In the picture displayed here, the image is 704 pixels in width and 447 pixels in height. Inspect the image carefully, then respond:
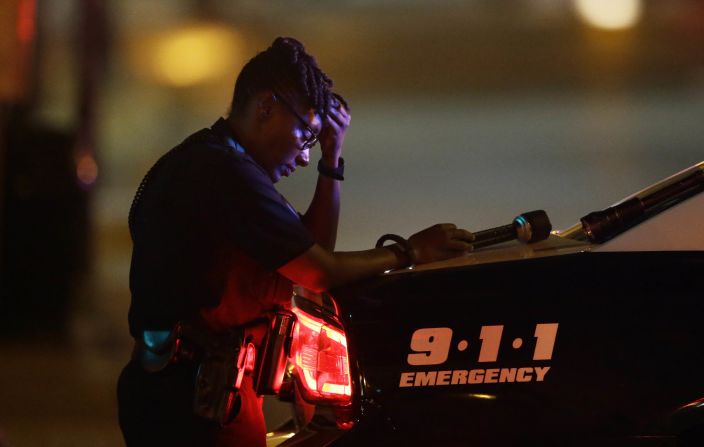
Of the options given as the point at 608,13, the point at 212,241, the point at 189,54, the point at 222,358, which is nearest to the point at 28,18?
the point at 189,54

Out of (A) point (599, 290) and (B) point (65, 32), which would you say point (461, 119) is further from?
(A) point (599, 290)

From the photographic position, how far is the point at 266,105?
219cm

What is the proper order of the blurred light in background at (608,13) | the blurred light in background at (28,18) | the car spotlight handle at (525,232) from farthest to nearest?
1. the blurred light in background at (608,13)
2. the blurred light in background at (28,18)
3. the car spotlight handle at (525,232)

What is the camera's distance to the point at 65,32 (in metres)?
5.83

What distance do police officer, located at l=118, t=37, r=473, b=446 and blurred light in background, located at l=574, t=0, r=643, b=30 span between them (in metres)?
3.90

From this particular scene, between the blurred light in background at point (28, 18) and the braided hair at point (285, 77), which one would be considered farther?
the blurred light in background at point (28, 18)

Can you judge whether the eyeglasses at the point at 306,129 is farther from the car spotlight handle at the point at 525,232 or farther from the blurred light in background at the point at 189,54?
the blurred light in background at the point at 189,54

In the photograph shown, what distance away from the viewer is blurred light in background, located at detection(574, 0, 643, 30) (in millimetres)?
5543

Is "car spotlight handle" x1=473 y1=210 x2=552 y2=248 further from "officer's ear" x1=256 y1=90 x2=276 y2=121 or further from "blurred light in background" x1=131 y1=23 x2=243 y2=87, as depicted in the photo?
"blurred light in background" x1=131 y1=23 x2=243 y2=87

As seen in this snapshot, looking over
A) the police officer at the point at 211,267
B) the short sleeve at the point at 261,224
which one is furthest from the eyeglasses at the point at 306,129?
the short sleeve at the point at 261,224

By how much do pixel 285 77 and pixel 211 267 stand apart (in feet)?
1.65

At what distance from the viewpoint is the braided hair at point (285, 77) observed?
2201 millimetres

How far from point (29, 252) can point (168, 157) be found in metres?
3.95

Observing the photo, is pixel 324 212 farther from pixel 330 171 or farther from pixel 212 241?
pixel 212 241
